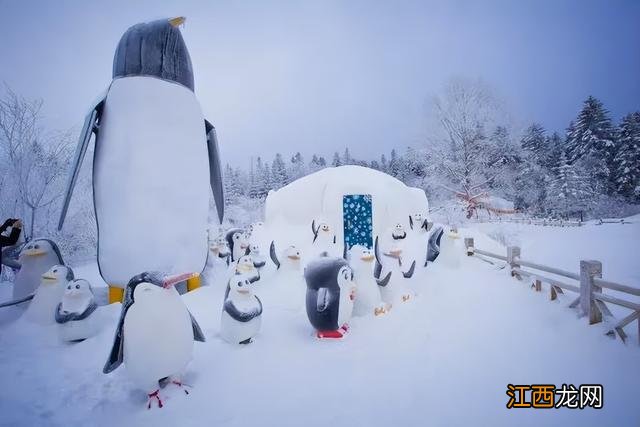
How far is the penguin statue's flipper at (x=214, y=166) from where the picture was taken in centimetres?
424

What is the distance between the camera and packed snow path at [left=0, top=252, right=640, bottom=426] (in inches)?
76.0

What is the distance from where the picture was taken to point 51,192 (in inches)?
279

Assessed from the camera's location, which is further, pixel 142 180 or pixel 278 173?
pixel 278 173

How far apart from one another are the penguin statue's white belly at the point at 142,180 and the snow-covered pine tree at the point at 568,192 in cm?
1692

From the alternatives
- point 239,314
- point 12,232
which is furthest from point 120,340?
point 12,232

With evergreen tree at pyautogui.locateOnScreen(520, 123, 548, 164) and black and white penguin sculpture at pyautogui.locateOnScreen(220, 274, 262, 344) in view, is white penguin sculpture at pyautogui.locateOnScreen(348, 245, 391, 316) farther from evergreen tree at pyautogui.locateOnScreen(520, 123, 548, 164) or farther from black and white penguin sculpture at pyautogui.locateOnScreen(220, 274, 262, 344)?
evergreen tree at pyautogui.locateOnScreen(520, 123, 548, 164)

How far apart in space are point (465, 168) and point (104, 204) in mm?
15707

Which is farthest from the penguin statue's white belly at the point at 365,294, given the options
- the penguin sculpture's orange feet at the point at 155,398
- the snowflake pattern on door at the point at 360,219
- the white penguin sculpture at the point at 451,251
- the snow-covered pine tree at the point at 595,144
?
the snow-covered pine tree at the point at 595,144

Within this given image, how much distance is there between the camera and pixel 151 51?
135 inches

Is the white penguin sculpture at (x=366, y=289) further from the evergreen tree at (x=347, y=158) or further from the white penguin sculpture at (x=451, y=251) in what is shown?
the evergreen tree at (x=347, y=158)

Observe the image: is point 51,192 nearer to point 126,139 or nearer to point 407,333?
point 126,139

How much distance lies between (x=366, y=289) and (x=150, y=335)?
9.10 ft

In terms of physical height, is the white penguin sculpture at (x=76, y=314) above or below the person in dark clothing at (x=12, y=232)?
below

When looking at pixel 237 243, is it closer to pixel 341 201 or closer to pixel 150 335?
pixel 341 201
